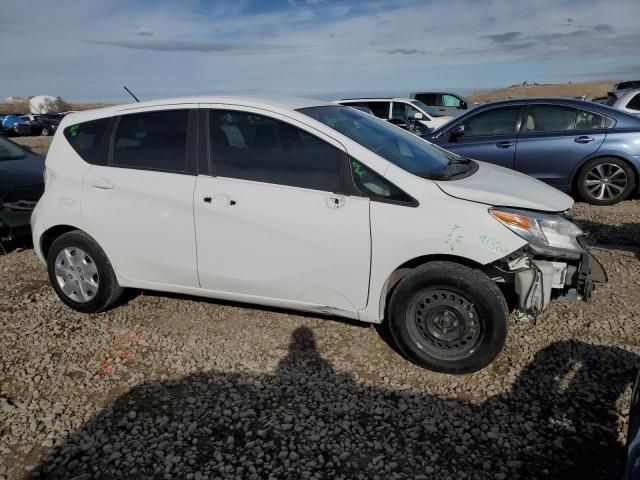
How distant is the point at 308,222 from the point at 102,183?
1.80 meters

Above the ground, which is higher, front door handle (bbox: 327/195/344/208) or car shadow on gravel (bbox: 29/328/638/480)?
front door handle (bbox: 327/195/344/208)

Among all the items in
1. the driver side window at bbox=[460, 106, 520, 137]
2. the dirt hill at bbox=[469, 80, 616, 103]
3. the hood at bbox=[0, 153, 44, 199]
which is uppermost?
the dirt hill at bbox=[469, 80, 616, 103]

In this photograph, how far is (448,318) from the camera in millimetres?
3436

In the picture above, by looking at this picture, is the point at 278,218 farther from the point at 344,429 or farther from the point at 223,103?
the point at 344,429

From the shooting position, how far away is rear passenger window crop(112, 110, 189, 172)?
3.96 m

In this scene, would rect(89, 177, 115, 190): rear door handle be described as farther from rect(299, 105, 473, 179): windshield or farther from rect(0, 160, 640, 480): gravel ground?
rect(299, 105, 473, 179): windshield

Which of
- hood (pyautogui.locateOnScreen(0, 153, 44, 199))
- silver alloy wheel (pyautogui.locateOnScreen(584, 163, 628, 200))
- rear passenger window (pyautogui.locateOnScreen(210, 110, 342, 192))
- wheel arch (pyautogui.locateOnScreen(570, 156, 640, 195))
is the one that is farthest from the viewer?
silver alloy wheel (pyautogui.locateOnScreen(584, 163, 628, 200))

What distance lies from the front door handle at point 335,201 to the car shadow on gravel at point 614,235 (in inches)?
147

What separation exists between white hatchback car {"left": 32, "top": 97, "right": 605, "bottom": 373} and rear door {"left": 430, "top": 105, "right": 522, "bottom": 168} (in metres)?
3.80

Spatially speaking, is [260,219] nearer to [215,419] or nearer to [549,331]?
[215,419]

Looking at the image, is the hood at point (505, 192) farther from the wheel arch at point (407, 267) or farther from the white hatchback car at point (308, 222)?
the wheel arch at point (407, 267)

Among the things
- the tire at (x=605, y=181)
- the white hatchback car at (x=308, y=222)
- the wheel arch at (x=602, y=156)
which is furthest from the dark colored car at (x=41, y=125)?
the tire at (x=605, y=181)

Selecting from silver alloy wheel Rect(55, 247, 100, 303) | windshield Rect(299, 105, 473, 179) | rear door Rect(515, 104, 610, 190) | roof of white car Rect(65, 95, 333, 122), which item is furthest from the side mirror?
silver alloy wheel Rect(55, 247, 100, 303)

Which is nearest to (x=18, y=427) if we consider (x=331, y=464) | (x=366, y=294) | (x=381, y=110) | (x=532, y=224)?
(x=331, y=464)
